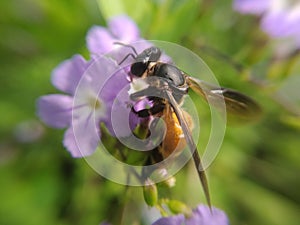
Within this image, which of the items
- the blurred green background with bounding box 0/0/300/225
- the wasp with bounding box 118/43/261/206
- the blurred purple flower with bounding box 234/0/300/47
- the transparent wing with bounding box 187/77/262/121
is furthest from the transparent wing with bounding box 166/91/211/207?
the blurred purple flower with bounding box 234/0/300/47

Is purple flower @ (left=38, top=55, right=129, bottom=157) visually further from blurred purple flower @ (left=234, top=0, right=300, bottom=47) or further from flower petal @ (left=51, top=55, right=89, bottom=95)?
blurred purple flower @ (left=234, top=0, right=300, bottom=47)

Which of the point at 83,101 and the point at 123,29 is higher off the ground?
the point at 123,29

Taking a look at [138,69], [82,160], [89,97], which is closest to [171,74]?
[138,69]

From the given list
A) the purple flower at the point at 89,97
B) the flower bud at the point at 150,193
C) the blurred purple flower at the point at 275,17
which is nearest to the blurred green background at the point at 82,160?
the blurred purple flower at the point at 275,17

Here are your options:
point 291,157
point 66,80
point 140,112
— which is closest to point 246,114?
point 140,112

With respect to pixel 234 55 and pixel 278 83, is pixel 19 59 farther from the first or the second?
pixel 278 83

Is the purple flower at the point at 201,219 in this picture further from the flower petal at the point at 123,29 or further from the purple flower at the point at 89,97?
the flower petal at the point at 123,29

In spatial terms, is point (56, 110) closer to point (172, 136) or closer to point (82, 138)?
point (82, 138)
